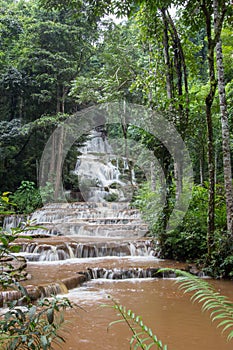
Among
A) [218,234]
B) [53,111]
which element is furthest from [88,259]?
[53,111]

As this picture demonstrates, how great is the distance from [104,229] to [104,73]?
5.15m

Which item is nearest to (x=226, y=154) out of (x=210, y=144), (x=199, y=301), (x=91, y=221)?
(x=210, y=144)

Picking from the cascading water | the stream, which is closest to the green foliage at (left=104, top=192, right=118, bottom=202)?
the cascading water

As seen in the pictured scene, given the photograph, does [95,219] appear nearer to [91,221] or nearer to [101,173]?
[91,221]

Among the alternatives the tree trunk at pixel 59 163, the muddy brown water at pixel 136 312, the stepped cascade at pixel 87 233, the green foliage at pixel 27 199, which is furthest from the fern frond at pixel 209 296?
the tree trunk at pixel 59 163

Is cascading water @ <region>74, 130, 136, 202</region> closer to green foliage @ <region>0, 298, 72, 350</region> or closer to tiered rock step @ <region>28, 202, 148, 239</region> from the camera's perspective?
tiered rock step @ <region>28, 202, 148, 239</region>

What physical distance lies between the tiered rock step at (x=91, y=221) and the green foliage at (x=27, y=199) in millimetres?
792

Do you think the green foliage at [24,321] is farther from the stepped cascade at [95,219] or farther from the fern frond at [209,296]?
the fern frond at [209,296]

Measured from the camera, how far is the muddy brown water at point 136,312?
3047 millimetres

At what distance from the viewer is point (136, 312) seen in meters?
3.96

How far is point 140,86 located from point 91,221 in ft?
17.8

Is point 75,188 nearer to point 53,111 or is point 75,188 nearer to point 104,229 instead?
point 53,111

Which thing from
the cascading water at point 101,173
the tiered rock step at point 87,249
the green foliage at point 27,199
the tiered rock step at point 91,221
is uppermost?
the cascading water at point 101,173

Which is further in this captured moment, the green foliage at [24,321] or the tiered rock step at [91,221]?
the tiered rock step at [91,221]
